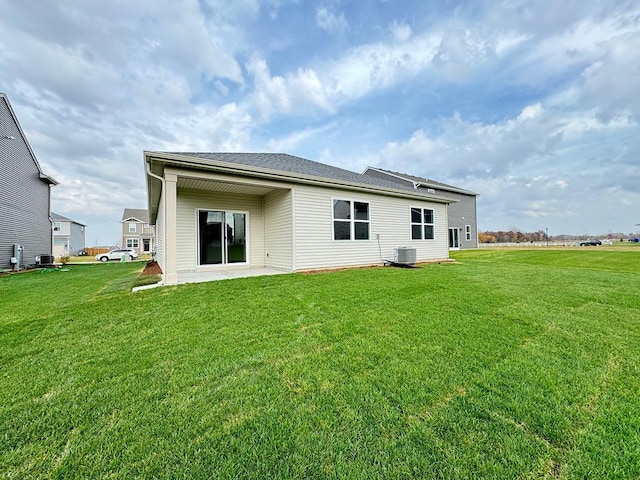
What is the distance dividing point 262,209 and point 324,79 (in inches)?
247

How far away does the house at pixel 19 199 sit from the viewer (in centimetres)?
1261

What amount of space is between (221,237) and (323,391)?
25.7 ft

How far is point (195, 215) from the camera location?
867 cm

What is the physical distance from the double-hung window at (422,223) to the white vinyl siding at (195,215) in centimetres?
628

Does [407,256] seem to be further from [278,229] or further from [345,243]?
[278,229]

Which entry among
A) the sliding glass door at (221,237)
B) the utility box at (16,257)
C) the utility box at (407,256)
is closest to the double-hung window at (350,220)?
the utility box at (407,256)

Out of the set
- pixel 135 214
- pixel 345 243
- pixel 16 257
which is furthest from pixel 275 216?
pixel 135 214

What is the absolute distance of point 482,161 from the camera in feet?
75.4

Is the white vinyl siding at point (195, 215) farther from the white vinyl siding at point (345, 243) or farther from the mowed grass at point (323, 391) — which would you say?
the mowed grass at point (323, 391)

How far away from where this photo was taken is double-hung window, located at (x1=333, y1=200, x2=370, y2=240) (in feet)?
29.4

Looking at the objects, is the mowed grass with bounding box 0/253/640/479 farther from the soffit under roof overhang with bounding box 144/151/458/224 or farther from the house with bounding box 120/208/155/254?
the house with bounding box 120/208/155/254

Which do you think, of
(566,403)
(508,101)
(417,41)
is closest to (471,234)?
(508,101)

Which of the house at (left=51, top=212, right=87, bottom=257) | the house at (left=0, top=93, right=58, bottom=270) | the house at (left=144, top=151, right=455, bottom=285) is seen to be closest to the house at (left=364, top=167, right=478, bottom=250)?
the house at (left=144, top=151, right=455, bottom=285)

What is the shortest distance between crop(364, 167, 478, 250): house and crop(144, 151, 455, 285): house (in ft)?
41.6
